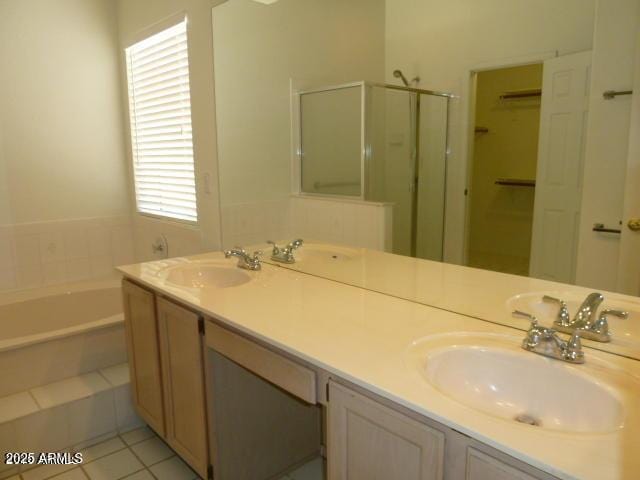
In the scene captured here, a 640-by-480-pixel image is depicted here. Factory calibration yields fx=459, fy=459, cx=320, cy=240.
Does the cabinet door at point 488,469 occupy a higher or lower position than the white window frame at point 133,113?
lower

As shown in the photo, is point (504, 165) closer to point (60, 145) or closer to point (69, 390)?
point (69, 390)

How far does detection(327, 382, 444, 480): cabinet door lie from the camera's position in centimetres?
95

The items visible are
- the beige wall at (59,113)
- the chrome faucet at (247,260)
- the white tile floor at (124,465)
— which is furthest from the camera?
the beige wall at (59,113)

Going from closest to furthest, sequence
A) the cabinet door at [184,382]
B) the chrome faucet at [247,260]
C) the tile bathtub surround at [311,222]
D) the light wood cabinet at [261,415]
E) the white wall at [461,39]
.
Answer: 1. the light wood cabinet at [261,415]
2. the white wall at [461,39]
3. the cabinet door at [184,382]
4. the tile bathtub surround at [311,222]
5. the chrome faucet at [247,260]

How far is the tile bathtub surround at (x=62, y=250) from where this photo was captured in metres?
2.84

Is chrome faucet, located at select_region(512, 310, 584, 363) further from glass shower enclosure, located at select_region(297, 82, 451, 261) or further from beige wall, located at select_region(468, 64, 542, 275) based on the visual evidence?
glass shower enclosure, located at select_region(297, 82, 451, 261)

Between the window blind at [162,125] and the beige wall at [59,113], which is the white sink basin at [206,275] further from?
the beige wall at [59,113]

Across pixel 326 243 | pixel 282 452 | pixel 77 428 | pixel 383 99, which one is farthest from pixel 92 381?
pixel 383 99

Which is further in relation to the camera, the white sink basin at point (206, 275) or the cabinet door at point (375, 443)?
the white sink basin at point (206, 275)

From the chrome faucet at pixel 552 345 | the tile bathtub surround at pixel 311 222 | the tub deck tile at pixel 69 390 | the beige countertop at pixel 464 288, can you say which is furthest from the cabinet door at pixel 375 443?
the tub deck tile at pixel 69 390

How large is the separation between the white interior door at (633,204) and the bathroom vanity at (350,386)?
0.76 feet

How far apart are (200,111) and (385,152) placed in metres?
1.26

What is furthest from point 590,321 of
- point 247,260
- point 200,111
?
point 200,111

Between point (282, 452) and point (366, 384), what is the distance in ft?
3.76
